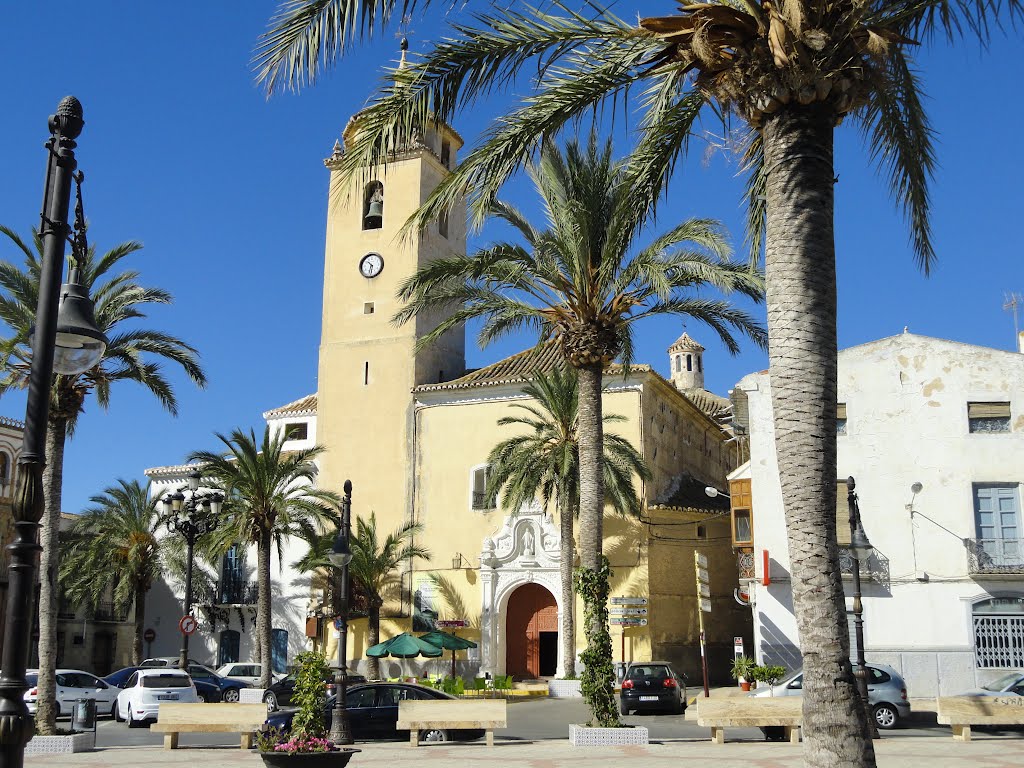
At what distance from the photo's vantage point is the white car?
25047mm

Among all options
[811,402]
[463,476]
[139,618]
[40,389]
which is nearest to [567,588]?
[463,476]

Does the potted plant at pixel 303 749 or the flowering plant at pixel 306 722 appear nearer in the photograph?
the potted plant at pixel 303 749

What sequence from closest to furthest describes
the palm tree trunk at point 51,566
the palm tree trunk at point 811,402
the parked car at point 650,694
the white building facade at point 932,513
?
the palm tree trunk at point 811,402
the palm tree trunk at point 51,566
the parked car at point 650,694
the white building facade at point 932,513

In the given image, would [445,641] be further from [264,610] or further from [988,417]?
[988,417]

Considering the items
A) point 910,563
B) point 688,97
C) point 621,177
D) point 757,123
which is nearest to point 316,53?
point 757,123

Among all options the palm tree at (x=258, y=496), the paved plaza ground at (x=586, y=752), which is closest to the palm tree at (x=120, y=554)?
the palm tree at (x=258, y=496)

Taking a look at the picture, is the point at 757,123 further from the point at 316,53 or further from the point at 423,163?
the point at 423,163

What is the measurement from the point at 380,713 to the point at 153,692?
27.0 ft

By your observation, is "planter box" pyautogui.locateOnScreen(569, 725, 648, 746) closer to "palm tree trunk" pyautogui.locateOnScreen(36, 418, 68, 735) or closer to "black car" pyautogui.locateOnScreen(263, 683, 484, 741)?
"black car" pyautogui.locateOnScreen(263, 683, 484, 741)

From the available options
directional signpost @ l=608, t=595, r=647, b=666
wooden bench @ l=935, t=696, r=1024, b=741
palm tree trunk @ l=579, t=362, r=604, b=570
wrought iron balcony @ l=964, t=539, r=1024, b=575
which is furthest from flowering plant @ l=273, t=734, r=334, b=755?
directional signpost @ l=608, t=595, r=647, b=666

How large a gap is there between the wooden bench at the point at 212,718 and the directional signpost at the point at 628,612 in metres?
19.8

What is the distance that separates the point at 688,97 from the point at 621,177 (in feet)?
23.5

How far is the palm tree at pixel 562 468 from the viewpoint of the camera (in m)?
33.5

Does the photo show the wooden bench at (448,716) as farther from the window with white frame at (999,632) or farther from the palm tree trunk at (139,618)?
the palm tree trunk at (139,618)
